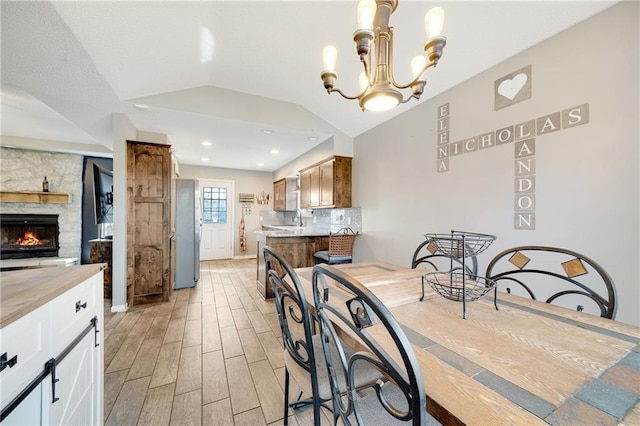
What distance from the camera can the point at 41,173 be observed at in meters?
4.52

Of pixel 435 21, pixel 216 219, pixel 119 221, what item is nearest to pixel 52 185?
pixel 216 219

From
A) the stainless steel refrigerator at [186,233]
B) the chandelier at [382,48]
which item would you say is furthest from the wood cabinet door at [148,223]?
the chandelier at [382,48]

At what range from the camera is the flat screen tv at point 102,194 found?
10.1 feet

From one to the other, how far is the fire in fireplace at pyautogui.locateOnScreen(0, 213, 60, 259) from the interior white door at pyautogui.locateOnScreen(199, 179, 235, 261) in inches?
103

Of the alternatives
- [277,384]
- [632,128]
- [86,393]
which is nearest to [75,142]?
[86,393]

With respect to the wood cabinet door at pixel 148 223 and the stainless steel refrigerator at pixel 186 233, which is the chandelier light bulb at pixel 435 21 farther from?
the stainless steel refrigerator at pixel 186 233

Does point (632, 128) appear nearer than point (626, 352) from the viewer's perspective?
No

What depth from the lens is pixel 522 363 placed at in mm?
646

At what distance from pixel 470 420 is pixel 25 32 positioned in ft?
10.6

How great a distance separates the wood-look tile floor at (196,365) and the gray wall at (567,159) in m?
2.00

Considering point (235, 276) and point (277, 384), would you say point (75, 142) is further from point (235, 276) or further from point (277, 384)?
point (277, 384)

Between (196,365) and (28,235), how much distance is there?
16.9ft

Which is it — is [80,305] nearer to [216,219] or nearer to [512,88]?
[512,88]

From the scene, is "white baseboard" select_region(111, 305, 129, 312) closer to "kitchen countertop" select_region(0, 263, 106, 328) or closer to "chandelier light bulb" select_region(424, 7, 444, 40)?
"kitchen countertop" select_region(0, 263, 106, 328)
